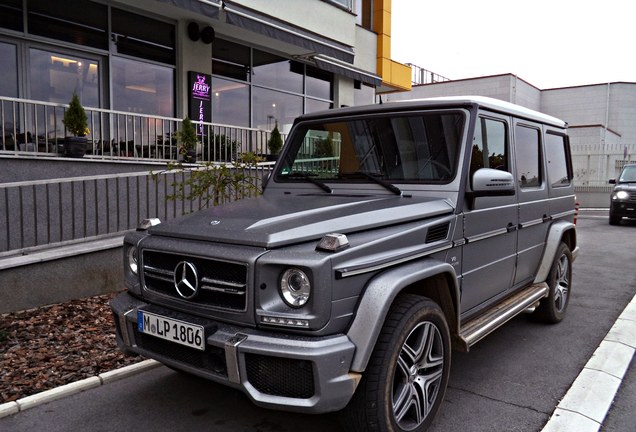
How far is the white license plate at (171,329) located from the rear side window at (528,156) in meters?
2.96

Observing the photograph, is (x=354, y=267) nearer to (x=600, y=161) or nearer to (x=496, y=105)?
(x=496, y=105)

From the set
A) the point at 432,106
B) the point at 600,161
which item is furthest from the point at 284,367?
the point at 600,161

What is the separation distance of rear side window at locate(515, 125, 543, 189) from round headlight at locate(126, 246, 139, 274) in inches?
121

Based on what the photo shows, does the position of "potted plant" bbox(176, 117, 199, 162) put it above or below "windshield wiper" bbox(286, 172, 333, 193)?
above

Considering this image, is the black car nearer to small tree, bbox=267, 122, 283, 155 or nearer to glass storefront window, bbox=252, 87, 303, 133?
glass storefront window, bbox=252, 87, 303, 133

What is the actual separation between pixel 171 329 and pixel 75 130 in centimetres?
602

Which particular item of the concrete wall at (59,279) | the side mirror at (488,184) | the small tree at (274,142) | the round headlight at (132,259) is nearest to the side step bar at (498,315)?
the side mirror at (488,184)

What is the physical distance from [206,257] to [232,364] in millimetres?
559

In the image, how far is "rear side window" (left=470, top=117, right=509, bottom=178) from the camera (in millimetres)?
3477

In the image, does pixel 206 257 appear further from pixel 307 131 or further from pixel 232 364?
pixel 307 131

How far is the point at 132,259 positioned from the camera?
10.2 ft

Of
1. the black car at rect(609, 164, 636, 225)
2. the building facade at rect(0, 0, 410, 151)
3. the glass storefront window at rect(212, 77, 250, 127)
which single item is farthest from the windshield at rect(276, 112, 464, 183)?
the black car at rect(609, 164, 636, 225)

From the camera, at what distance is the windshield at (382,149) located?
134 inches

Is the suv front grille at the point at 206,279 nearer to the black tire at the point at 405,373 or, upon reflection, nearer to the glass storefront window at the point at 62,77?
the black tire at the point at 405,373
